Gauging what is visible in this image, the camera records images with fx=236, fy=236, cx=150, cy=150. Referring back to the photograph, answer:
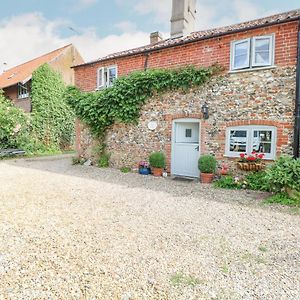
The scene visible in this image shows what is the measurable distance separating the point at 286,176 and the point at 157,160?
459 centimetres

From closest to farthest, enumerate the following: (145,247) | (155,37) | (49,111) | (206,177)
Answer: (145,247) → (206,177) → (155,37) → (49,111)

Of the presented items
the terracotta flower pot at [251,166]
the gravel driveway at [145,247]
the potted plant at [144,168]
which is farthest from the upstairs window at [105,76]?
the terracotta flower pot at [251,166]

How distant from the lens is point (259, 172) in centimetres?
760

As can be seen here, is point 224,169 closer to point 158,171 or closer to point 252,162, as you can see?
point 252,162

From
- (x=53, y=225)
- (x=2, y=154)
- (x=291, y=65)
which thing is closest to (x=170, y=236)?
(x=53, y=225)

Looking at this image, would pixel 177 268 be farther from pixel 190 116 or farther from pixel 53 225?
pixel 190 116

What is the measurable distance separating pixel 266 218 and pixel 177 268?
289 centimetres

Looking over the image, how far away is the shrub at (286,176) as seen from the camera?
19.5 feet

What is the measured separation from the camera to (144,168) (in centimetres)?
980

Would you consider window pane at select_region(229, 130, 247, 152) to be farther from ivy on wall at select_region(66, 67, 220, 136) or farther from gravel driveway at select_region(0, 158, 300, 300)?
ivy on wall at select_region(66, 67, 220, 136)

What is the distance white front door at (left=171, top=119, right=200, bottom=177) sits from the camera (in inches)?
360

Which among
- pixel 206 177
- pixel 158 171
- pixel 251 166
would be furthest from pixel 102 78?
pixel 251 166

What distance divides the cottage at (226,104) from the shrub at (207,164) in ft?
1.25

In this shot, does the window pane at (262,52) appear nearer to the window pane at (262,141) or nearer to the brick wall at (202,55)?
the brick wall at (202,55)
